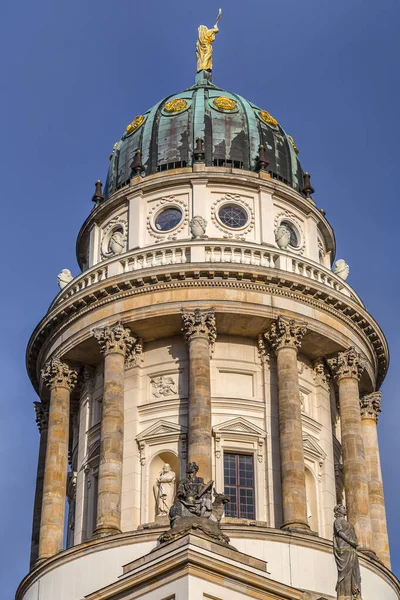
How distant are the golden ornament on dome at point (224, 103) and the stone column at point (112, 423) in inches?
496

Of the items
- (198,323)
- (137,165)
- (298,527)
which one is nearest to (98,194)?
(137,165)

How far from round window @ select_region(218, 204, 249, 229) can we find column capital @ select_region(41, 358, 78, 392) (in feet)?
28.6

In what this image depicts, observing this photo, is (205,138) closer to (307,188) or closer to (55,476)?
(307,188)

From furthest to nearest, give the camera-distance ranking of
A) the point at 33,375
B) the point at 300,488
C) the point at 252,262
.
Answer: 1. the point at 33,375
2. the point at 252,262
3. the point at 300,488

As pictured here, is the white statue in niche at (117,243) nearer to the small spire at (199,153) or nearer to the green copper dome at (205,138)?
the green copper dome at (205,138)

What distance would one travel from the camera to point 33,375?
56.7m

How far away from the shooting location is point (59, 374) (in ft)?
174

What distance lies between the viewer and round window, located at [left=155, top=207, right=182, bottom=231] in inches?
2174

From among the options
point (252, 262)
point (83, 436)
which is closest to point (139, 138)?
point (252, 262)

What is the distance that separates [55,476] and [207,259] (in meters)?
10.1

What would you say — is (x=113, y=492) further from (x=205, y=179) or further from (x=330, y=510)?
(x=205, y=179)

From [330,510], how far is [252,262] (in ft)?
32.5

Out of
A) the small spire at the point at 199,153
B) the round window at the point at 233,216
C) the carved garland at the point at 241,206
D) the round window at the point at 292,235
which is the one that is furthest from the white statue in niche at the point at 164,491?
the small spire at the point at 199,153

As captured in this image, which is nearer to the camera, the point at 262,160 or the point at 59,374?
the point at 59,374
